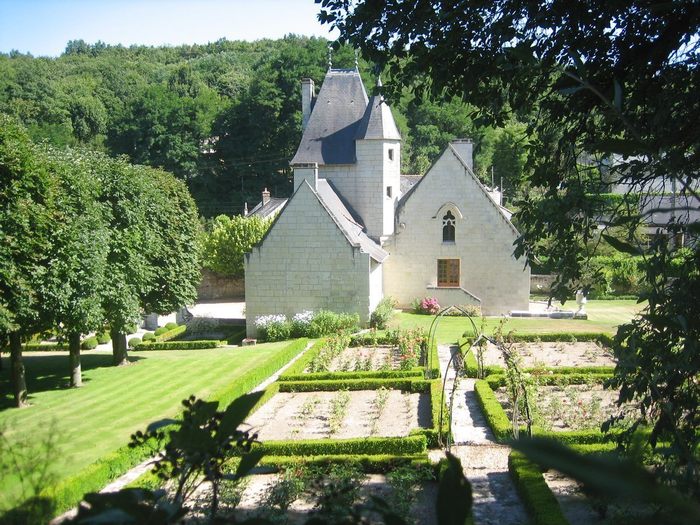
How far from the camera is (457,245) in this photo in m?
27.4

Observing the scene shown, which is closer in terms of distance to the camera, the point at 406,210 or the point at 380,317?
the point at 380,317

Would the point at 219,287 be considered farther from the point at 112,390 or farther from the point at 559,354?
the point at 559,354

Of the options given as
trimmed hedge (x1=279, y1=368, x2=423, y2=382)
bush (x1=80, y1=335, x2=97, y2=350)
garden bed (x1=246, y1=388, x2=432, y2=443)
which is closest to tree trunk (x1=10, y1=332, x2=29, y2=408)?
garden bed (x1=246, y1=388, x2=432, y2=443)

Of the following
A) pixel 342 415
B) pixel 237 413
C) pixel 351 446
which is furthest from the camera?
pixel 342 415

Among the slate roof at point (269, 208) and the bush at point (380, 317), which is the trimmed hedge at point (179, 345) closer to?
the bush at point (380, 317)

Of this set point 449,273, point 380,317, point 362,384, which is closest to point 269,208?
point 449,273

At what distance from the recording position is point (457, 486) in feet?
4.60

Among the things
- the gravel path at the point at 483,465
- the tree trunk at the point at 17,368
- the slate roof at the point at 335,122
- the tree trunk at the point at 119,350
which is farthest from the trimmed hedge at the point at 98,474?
the slate roof at the point at 335,122

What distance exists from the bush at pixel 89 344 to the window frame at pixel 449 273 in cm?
1351

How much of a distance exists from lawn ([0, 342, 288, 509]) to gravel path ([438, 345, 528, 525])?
530 cm

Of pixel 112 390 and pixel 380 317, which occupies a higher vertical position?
pixel 380 317

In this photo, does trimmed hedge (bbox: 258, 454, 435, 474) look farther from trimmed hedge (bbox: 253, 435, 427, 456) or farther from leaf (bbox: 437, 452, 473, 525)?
leaf (bbox: 437, 452, 473, 525)

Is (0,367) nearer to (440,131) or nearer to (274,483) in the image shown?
(274,483)

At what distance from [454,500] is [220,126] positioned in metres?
52.9
